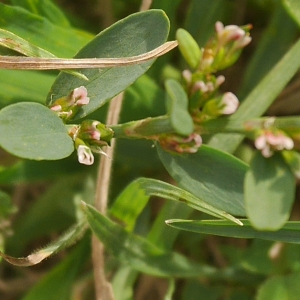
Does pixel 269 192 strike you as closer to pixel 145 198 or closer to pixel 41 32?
pixel 145 198

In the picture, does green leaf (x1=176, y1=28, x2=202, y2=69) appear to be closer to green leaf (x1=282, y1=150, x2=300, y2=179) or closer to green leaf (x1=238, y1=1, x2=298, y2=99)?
green leaf (x1=282, y1=150, x2=300, y2=179)

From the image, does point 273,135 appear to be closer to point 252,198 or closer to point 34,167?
point 252,198

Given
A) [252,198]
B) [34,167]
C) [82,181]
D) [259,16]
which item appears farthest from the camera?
[259,16]

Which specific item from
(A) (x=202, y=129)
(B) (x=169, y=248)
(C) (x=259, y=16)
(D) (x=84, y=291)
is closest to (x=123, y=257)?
(B) (x=169, y=248)

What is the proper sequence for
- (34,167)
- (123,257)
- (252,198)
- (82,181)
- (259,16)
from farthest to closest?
1. (259,16)
2. (82,181)
3. (34,167)
4. (123,257)
5. (252,198)

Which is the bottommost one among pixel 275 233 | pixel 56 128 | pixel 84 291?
pixel 84 291

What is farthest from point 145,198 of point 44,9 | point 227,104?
point 44,9

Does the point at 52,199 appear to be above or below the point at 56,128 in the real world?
below

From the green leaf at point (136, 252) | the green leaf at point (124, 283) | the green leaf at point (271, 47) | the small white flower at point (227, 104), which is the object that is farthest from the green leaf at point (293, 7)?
the green leaf at point (124, 283)

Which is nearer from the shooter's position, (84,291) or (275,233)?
(275,233)
